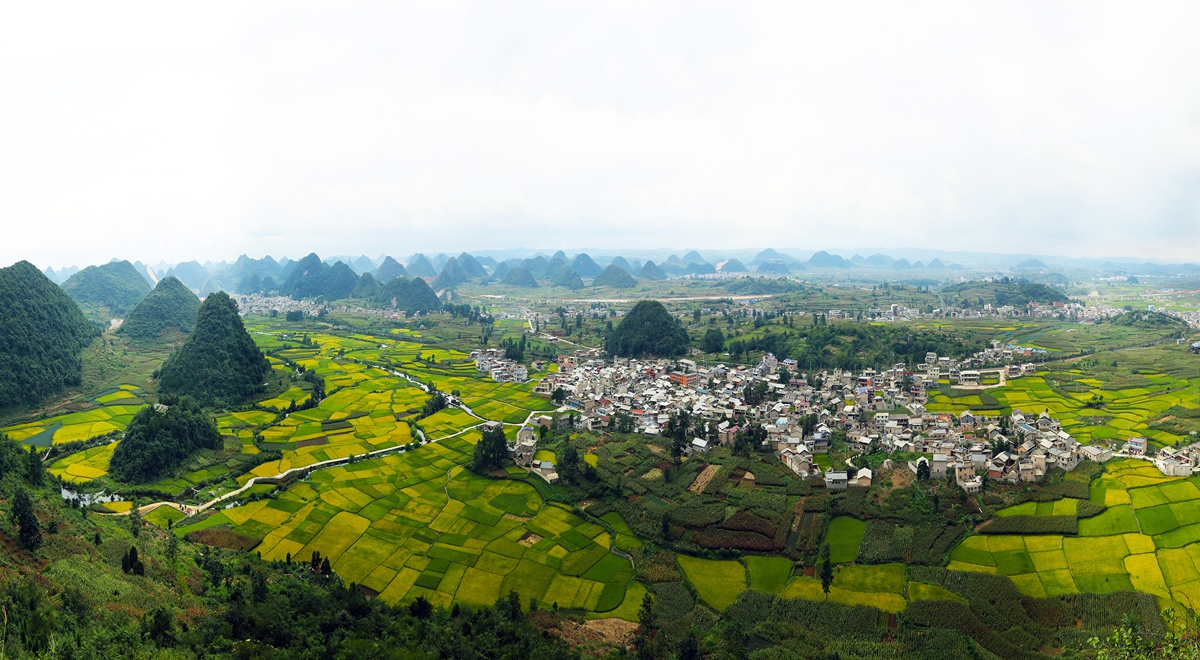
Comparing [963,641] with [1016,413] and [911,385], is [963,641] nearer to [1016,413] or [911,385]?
[1016,413]

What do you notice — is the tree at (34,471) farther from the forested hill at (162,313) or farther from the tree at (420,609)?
the forested hill at (162,313)

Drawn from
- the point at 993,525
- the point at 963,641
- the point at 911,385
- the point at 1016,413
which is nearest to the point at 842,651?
the point at 963,641

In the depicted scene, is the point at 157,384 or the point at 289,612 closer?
the point at 289,612

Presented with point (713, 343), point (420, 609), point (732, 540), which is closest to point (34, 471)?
point (420, 609)

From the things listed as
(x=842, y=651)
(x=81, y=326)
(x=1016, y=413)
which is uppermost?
(x=81, y=326)

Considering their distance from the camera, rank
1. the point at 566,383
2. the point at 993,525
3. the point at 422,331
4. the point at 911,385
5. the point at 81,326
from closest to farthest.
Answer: the point at 993,525 → the point at 911,385 → the point at 566,383 → the point at 81,326 → the point at 422,331

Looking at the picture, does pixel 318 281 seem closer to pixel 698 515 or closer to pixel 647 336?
pixel 647 336

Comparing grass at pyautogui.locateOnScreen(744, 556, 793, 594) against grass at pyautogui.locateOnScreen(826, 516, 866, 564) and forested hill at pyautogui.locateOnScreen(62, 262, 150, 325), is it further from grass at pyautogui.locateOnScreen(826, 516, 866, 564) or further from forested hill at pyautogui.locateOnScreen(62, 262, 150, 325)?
forested hill at pyautogui.locateOnScreen(62, 262, 150, 325)
